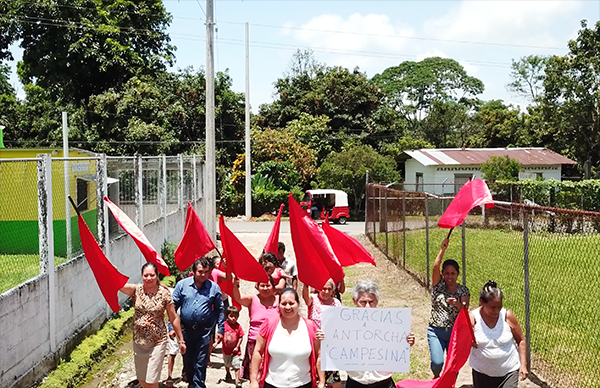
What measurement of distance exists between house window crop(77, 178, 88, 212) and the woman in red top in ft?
18.9

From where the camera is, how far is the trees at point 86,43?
33469mm

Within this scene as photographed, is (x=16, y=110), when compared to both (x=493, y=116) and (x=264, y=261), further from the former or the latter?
(x=264, y=261)

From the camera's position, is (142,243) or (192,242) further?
(192,242)

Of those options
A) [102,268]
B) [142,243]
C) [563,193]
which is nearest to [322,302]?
[142,243]

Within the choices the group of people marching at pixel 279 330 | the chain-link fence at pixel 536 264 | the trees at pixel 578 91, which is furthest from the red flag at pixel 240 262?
the trees at pixel 578 91

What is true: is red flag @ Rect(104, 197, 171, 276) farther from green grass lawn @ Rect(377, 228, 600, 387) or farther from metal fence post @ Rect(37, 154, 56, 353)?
green grass lawn @ Rect(377, 228, 600, 387)

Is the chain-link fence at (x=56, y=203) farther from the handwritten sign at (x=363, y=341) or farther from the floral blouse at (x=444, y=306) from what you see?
the floral blouse at (x=444, y=306)

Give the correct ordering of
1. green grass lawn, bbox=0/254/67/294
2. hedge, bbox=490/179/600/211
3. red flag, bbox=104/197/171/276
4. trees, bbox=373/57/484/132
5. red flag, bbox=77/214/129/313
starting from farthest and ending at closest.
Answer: trees, bbox=373/57/484/132, hedge, bbox=490/179/600/211, green grass lawn, bbox=0/254/67/294, red flag, bbox=104/197/171/276, red flag, bbox=77/214/129/313

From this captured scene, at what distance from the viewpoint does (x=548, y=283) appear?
508 inches

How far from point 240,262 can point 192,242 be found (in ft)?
5.37

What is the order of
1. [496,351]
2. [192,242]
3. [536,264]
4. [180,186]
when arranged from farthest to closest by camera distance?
[180,186]
[536,264]
[192,242]
[496,351]

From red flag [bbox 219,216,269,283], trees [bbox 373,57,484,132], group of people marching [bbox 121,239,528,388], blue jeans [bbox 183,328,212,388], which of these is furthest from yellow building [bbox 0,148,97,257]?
trees [bbox 373,57,484,132]

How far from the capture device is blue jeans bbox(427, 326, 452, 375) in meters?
6.25

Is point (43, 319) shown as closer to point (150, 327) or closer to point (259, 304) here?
point (150, 327)
